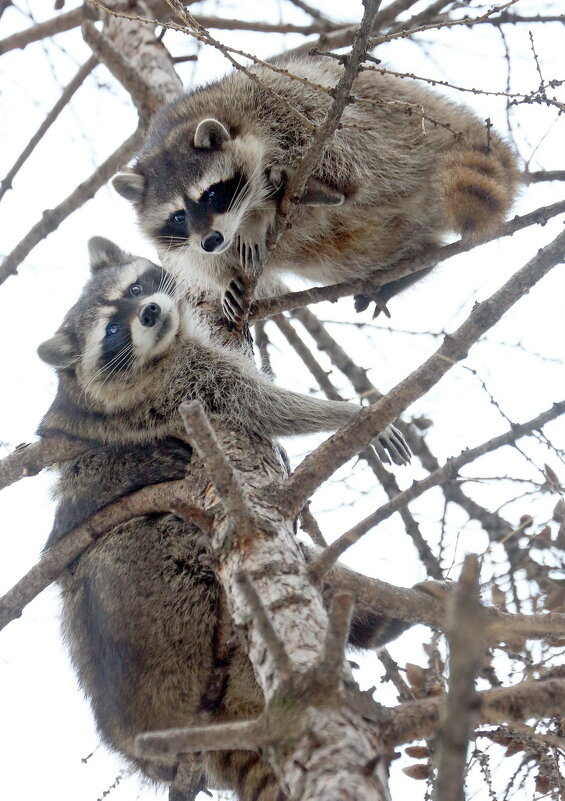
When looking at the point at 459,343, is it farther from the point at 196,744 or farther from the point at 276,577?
the point at 196,744

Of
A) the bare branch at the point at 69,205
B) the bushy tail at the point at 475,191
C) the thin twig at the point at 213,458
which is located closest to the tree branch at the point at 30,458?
the thin twig at the point at 213,458

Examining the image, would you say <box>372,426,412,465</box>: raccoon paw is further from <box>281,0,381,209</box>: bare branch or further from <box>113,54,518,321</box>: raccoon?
<box>281,0,381,209</box>: bare branch

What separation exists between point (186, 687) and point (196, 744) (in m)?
1.53

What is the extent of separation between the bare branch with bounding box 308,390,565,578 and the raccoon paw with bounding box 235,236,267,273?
1.31 m

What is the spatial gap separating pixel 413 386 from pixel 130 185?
7.98 ft

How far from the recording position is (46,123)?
412 centimetres

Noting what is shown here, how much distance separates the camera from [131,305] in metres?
3.63

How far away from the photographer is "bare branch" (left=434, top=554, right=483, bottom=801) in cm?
88

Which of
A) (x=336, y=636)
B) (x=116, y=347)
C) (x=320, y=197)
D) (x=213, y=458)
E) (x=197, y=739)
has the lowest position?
(x=197, y=739)

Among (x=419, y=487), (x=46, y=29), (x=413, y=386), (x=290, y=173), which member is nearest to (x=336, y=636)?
(x=419, y=487)

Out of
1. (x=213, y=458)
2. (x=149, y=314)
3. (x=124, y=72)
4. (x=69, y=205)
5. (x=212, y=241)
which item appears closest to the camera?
(x=213, y=458)

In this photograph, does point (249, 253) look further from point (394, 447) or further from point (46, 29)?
point (46, 29)

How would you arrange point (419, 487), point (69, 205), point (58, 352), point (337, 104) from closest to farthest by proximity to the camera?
point (419, 487) < point (337, 104) < point (58, 352) < point (69, 205)

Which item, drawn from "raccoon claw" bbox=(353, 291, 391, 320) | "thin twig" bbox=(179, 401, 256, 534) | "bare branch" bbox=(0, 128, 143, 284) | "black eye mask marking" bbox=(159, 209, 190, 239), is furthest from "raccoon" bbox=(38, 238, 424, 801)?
"raccoon claw" bbox=(353, 291, 391, 320)
